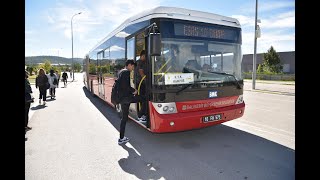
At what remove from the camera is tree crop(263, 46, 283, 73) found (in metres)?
52.3

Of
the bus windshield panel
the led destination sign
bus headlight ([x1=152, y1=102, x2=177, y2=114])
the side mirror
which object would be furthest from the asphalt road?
the led destination sign

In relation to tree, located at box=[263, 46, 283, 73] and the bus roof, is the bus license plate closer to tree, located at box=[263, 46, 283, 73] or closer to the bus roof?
the bus roof

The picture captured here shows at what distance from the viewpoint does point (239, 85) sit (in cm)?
618

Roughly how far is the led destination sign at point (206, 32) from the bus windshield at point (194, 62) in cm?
14

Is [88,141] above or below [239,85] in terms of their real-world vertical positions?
below

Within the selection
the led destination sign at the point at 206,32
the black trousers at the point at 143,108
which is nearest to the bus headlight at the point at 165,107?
the black trousers at the point at 143,108

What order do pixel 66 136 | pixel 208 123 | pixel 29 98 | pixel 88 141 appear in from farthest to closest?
1. pixel 29 98
2. pixel 66 136
3. pixel 88 141
4. pixel 208 123

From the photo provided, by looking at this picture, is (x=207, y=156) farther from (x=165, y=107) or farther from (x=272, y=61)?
(x=272, y=61)

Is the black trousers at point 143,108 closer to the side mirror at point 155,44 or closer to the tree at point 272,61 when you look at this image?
the side mirror at point 155,44

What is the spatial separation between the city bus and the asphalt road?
569mm

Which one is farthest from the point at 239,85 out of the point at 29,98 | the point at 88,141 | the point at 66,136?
the point at 29,98

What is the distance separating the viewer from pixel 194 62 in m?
5.41

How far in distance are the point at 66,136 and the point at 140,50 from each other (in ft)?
10.1
